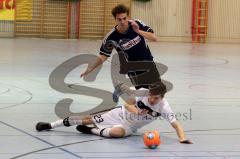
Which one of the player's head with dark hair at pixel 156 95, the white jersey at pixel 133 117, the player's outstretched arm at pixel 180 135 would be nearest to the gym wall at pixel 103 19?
the white jersey at pixel 133 117

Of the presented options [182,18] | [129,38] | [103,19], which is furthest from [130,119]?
[182,18]

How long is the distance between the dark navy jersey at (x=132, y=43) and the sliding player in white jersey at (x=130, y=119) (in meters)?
0.82

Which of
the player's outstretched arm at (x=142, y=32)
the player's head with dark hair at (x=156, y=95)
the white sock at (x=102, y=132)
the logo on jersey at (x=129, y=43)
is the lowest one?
the white sock at (x=102, y=132)

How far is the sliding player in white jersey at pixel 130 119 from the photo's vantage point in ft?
23.1

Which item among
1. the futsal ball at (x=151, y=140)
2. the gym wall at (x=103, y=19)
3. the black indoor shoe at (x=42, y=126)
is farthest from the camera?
the gym wall at (x=103, y=19)

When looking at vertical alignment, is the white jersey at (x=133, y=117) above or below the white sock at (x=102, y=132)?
above

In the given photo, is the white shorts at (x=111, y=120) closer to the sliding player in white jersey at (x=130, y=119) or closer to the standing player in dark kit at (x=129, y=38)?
the sliding player in white jersey at (x=130, y=119)

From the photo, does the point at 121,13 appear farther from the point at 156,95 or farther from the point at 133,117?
the point at 133,117

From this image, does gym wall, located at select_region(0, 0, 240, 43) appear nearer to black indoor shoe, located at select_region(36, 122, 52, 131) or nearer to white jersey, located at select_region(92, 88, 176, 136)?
black indoor shoe, located at select_region(36, 122, 52, 131)

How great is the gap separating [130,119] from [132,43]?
1353 mm

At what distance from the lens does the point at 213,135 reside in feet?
24.7

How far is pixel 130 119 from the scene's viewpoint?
7.27 meters

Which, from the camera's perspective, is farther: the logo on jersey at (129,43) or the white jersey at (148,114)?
the logo on jersey at (129,43)

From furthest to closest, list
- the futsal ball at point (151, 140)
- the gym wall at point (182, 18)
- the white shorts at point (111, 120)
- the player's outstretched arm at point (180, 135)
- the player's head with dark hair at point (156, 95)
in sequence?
1. the gym wall at point (182, 18)
2. the white shorts at point (111, 120)
3. the player's head with dark hair at point (156, 95)
4. the player's outstretched arm at point (180, 135)
5. the futsal ball at point (151, 140)
